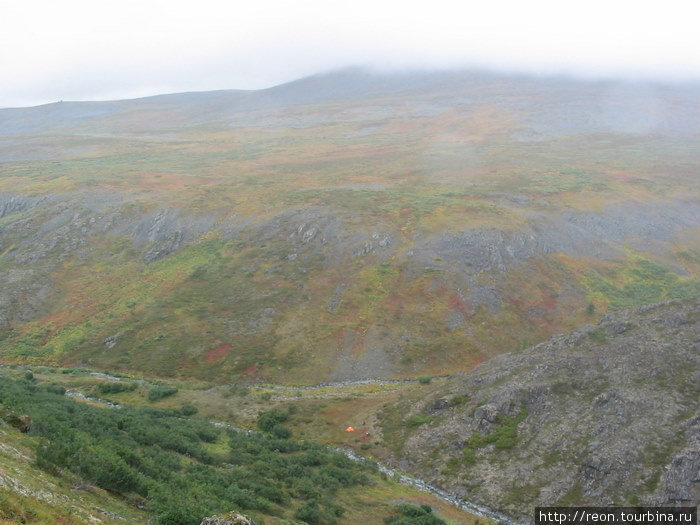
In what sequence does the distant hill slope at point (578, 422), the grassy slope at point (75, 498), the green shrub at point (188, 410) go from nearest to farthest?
the grassy slope at point (75, 498), the distant hill slope at point (578, 422), the green shrub at point (188, 410)

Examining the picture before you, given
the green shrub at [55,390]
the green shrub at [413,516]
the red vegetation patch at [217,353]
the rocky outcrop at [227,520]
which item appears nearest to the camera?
the rocky outcrop at [227,520]

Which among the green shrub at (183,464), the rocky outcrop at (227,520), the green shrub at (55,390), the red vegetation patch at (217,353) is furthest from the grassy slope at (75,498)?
the red vegetation patch at (217,353)

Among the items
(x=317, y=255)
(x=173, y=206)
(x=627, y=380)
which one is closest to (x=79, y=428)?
(x=627, y=380)

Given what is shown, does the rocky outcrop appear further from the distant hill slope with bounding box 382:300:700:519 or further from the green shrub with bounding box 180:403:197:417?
the green shrub with bounding box 180:403:197:417

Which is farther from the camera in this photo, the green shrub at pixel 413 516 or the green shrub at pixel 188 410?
the green shrub at pixel 188 410

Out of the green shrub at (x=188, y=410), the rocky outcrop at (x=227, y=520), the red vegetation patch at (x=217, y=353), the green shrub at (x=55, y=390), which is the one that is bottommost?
the red vegetation patch at (x=217, y=353)

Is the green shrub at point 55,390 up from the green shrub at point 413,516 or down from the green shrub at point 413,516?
up

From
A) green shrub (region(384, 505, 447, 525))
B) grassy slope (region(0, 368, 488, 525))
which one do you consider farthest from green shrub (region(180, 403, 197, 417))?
green shrub (region(384, 505, 447, 525))

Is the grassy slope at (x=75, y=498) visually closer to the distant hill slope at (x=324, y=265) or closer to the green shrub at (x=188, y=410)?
the green shrub at (x=188, y=410)
